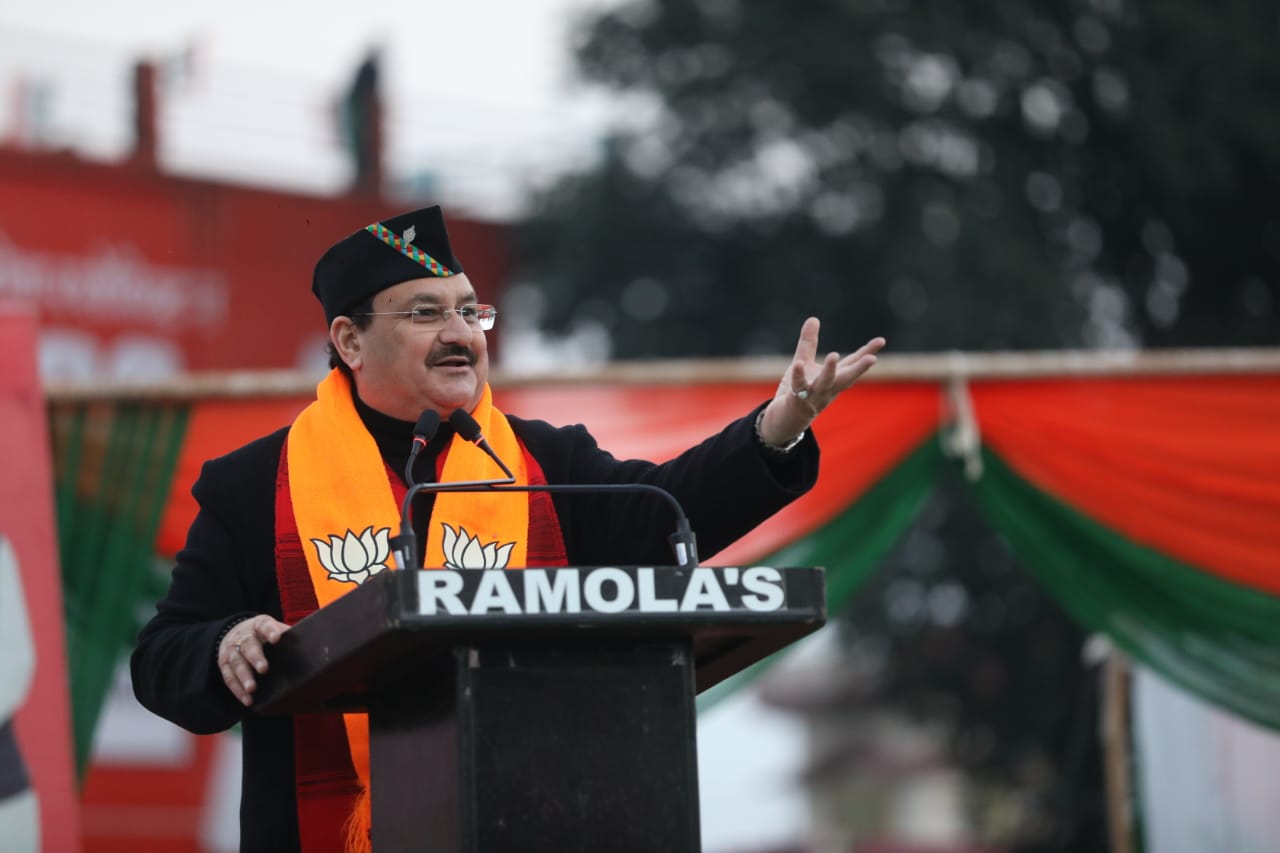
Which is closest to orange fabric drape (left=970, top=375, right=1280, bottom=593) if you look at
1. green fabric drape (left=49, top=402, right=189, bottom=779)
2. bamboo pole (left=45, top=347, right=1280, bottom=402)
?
bamboo pole (left=45, top=347, right=1280, bottom=402)

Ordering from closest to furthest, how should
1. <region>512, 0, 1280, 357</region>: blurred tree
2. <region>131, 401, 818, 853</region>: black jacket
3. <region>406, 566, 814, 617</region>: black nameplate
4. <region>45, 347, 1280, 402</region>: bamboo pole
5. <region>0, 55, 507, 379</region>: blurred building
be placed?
<region>406, 566, 814, 617</region>: black nameplate
<region>131, 401, 818, 853</region>: black jacket
<region>45, 347, 1280, 402</region>: bamboo pole
<region>0, 55, 507, 379</region>: blurred building
<region>512, 0, 1280, 357</region>: blurred tree

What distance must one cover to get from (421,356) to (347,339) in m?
0.19

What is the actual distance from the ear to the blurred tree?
29.0 feet

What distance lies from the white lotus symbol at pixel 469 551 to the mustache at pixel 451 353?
262 mm

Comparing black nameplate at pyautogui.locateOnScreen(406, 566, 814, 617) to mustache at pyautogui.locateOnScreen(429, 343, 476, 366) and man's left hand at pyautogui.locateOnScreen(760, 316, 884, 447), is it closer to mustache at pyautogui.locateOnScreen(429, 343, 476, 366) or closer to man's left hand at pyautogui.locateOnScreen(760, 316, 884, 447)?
man's left hand at pyautogui.locateOnScreen(760, 316, 884, 447)

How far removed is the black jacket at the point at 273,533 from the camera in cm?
276

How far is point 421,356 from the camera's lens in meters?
2.96

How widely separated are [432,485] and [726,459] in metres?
0.57

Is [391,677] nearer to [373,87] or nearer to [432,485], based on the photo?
[432,485]

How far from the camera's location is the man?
9.20ft

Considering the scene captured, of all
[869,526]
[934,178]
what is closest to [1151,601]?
[869,526]

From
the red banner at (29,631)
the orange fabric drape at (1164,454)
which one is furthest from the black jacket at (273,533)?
the orange fabric drape at (1164,454)

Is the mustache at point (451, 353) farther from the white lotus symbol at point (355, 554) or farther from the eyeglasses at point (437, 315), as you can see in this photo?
the white lotus symbol at point (355, 554)

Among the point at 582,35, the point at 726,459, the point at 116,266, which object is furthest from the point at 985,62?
the point at 726,459
